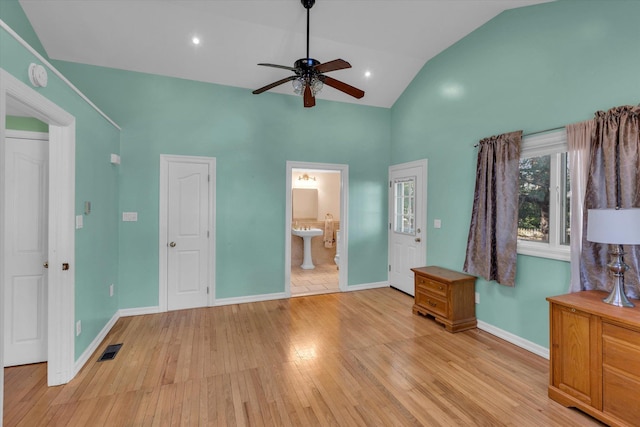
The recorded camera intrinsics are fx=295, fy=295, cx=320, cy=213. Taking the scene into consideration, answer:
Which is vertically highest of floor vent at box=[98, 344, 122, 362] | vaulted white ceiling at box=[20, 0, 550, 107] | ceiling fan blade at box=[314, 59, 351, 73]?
vaulted white ceiling at box=[20, 0, 550, 107]

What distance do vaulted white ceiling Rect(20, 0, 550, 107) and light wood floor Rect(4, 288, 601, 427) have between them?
3261mm

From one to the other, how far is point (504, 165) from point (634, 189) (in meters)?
1.06

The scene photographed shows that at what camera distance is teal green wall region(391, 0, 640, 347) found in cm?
239

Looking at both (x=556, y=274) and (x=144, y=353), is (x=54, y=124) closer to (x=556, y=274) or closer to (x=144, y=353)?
(x=144, y=353)

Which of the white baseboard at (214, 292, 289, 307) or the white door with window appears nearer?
the white baseboard at (214, 292, 289, 307)

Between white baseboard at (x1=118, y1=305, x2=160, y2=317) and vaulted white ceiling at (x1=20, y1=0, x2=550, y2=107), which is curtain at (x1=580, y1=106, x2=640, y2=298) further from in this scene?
white baseboard at (x1=118, y1=305, x2=160, y2=317)

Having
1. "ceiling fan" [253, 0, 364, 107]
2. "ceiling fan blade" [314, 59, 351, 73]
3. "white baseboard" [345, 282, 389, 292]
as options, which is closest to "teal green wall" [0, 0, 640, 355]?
"white baseboard" [345, 282, 389, 292]

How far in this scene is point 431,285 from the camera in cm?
368

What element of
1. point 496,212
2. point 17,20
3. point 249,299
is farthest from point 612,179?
point 17,20

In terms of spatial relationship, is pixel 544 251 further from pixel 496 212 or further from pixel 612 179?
pixel 612 179

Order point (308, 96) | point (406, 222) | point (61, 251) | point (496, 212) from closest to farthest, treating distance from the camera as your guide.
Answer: point (61, 251)
point (308, 96)
point (496, 212)
point (406, 222)

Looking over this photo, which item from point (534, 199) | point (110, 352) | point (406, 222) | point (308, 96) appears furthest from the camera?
point (406, 222)

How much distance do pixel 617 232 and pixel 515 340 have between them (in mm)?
1674

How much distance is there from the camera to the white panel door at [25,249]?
2525 mm
